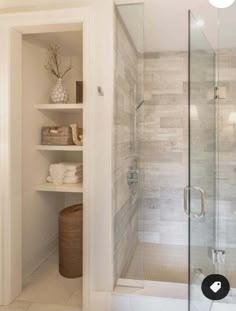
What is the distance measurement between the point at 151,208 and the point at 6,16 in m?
2.38

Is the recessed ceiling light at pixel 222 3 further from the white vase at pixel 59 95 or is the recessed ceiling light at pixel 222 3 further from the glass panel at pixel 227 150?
the white vase at pixel 59 95

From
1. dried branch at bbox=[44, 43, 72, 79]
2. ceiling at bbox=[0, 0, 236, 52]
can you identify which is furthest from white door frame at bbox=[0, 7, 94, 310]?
dried branch at bbox=[44, 43, 72, 79]

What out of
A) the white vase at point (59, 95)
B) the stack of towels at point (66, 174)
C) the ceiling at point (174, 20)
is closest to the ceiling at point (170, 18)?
the ceiling at point (174, 20)

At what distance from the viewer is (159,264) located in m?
2.75

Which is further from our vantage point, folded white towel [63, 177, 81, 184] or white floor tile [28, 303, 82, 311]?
folded white towel [63, 177, 81, 184]

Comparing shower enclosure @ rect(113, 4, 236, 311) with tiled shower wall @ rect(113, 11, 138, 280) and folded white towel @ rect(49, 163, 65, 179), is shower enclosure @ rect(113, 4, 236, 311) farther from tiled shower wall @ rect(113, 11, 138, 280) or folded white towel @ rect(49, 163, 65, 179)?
folded white towel @ rect(49, 163, 65, 179)

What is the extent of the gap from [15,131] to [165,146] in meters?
1.68

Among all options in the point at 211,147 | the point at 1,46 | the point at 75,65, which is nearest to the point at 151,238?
the point at 211,147

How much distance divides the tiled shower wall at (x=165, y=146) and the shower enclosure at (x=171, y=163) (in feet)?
0.04

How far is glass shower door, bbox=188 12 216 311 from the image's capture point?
192 cm

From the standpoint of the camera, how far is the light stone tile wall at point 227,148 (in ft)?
9.47

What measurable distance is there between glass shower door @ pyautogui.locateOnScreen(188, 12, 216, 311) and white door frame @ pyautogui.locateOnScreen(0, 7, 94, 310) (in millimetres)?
718

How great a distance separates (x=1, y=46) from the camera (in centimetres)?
216

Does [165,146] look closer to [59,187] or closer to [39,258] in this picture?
[59,187]
